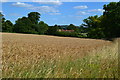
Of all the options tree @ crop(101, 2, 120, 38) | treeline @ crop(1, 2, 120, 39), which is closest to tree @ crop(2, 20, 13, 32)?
treeline @ crop(1, 2, 120, 39)

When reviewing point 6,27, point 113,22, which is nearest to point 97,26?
point 113,22

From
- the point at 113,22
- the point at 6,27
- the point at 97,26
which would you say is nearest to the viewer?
the point at 113,22

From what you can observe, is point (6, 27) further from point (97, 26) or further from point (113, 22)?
point (113, 22)

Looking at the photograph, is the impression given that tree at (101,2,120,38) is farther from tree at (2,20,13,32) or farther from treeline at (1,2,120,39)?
tree at (2,20,13,32)

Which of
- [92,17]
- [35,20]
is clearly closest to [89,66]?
[92,17]

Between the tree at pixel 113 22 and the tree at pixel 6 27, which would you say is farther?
the tree at pixel 6 27

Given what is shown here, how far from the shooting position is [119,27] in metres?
51.9

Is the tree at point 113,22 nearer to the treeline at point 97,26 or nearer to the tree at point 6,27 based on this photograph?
the treeline at point 97,26

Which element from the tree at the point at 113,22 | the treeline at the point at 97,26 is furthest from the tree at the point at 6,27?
the tree at the point at 113,22

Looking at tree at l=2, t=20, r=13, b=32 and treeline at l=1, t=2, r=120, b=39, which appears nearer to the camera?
treeline at l=1, t=2, r=120, b=39

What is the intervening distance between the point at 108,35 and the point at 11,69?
54.7 meters

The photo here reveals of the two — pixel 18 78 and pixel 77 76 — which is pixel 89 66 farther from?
pixel 18 78

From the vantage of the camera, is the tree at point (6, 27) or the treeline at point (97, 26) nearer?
the treeline at point (97, 26)

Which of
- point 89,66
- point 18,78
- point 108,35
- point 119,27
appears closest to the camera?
point 18,78
